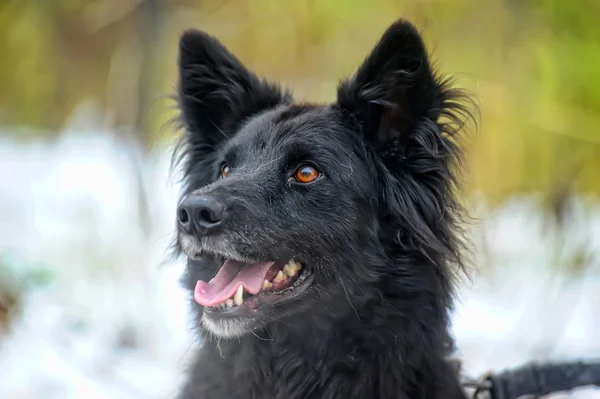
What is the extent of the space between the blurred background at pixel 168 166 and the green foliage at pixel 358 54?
0.04 ft

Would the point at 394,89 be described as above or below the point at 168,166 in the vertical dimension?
below

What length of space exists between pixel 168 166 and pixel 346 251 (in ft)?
7.71

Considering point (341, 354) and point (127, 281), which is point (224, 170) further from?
point (127, 281)

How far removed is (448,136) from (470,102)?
16 cm

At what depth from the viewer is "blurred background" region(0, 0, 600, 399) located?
4.05m

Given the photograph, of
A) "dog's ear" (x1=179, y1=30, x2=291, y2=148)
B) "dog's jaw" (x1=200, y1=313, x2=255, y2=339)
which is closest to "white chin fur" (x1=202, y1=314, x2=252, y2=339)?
"dog's jaw" (x1=200, y1=313, x2=255, y2=339)

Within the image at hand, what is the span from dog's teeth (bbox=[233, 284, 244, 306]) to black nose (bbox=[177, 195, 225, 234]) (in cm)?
28

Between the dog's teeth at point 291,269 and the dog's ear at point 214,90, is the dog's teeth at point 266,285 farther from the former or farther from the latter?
the dog's ear at point 214,90

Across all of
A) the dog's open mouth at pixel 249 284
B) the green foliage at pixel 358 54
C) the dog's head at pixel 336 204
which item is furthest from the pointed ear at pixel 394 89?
the green foliage at pixel 358 54

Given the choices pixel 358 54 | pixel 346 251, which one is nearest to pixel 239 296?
pixel 346 251

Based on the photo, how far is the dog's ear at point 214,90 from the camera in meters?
2.51

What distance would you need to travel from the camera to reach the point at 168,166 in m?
4.11

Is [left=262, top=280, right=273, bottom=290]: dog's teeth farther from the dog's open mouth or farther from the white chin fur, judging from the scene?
the white chin fur

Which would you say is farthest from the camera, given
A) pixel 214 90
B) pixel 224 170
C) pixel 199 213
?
pixel 214 90
